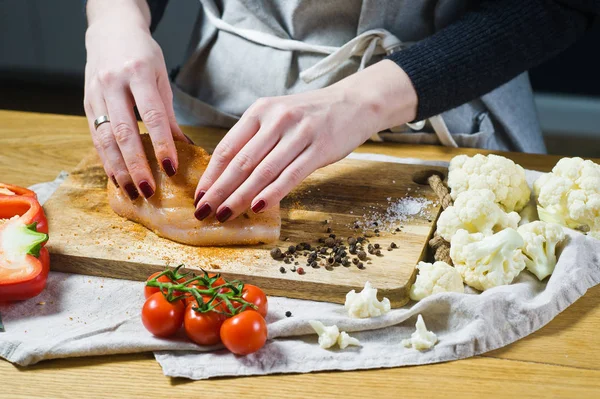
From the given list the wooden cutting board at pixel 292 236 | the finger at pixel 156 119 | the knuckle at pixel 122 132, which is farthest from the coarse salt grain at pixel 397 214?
the knuckle at pixel 122 132

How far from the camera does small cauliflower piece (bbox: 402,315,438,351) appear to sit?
4.11 ft

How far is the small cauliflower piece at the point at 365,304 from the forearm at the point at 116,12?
94 centimetres

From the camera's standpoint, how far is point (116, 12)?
75.1 inches

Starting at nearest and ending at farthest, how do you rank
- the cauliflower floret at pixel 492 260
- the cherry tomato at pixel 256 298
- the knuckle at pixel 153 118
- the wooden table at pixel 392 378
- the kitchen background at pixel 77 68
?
the wooden table at pixel 392 378 → the cherry tomato at pixel 256 298 → the cauliflower floret at pixel 492 260 → the knuckle at pixel 153 118 → the kitchen background at pixel 77 68

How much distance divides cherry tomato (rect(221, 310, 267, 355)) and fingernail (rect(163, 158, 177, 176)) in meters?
0.51

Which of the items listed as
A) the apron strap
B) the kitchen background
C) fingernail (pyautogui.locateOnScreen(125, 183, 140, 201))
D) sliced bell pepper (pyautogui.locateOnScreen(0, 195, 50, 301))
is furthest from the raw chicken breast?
the kitchen background

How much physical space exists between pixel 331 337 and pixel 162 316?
286 mm

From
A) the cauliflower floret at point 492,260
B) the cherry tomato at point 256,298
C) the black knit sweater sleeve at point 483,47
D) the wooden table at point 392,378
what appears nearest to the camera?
the wooden table at point 392,378

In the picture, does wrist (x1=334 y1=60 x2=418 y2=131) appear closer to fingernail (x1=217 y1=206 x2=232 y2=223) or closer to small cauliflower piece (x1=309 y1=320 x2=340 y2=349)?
fingernail (x1=217 y1=206 x2=232 y2=223)

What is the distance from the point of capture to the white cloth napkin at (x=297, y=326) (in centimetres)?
122

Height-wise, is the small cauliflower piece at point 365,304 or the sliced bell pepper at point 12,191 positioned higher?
the small cauliflower piece at point 365,304

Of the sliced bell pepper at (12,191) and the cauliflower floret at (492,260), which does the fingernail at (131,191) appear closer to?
the sliced bell pepper at (12,191)

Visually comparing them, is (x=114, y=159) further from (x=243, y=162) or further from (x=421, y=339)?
(x=421, y=339)

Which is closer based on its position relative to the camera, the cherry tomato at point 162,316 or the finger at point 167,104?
the cherry tomato at point 162,316
